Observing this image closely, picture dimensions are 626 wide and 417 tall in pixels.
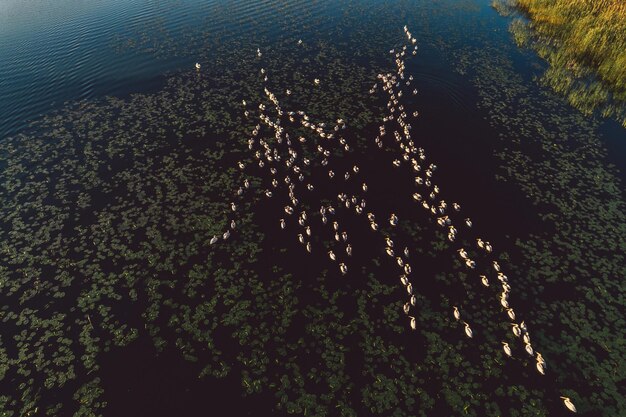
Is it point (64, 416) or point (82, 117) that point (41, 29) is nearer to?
point (82, 117)

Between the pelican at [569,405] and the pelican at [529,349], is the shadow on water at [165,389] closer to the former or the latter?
the pelican at [529,349]

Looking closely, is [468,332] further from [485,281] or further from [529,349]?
[485,281]

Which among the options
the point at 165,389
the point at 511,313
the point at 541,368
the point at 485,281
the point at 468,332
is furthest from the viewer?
the point at 485,281

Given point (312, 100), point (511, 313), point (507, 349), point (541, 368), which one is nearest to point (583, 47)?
point (312, 100)

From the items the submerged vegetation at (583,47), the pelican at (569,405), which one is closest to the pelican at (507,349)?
the pelican at (569,405)

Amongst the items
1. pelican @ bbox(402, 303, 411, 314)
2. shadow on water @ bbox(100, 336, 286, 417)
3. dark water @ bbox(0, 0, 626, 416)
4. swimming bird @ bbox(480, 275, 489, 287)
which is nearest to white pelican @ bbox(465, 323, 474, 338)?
dark water @ bbox(0, 0, 626, 416)

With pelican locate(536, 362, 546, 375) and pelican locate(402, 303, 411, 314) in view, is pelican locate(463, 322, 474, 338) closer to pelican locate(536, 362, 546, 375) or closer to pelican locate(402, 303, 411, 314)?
pelican locate(402, 303, 411, 314)
